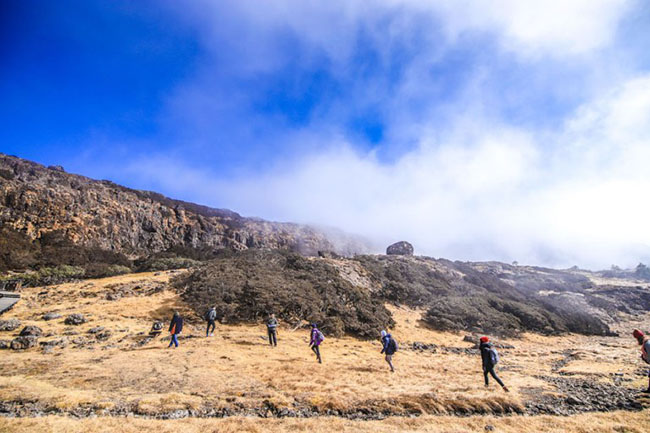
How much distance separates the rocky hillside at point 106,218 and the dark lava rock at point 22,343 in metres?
21.9

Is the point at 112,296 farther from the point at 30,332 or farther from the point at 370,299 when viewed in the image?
the point at 370,299

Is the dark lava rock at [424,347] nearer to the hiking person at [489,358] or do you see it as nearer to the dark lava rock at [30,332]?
the hiking person at [489,358]

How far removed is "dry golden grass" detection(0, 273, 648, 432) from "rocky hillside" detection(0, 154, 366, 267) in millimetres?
23669

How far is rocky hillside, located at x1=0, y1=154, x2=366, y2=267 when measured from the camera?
33.9 meters

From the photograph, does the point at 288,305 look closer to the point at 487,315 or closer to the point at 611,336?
the point at 487,315

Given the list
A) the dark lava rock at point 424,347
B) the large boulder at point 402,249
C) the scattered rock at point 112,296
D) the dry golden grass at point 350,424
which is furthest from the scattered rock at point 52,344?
the large boulder at point 402,249

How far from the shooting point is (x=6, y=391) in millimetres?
6992

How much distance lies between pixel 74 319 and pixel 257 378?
495 inches

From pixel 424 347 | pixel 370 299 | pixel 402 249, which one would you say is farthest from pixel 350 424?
pixel 402 249

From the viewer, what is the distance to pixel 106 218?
138 feet

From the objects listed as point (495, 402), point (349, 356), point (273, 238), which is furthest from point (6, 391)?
point (273, 238)

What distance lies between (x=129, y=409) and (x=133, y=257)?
130 feet

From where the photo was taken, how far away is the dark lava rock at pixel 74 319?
1464 cm

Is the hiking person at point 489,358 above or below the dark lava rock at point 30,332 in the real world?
above
